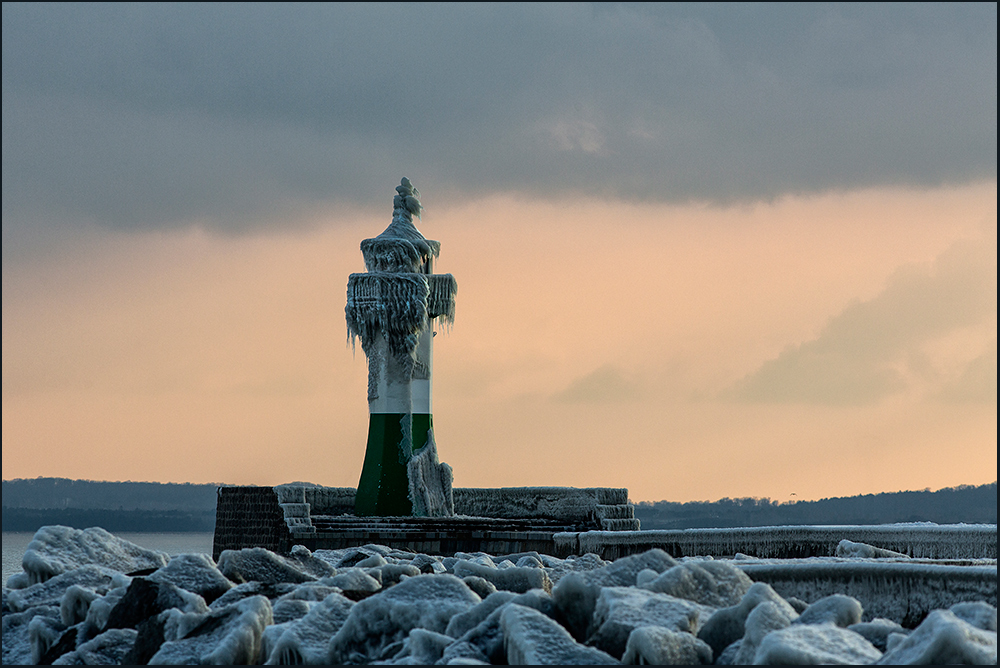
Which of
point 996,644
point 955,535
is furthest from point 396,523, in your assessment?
point 996,644

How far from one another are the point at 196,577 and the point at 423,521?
11.0 meters

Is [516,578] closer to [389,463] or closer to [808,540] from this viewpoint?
[808,540]

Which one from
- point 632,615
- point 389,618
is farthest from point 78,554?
point 632,615

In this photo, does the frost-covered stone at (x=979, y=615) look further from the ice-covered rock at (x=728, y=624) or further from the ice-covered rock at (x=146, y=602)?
the ice-covered rock at (x=146, y=602)

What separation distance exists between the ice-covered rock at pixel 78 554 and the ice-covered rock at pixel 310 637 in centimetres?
319

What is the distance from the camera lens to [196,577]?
297 inches

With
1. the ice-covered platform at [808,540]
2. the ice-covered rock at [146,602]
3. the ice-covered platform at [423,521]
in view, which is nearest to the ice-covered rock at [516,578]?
the ice-covered rock at [146,602]

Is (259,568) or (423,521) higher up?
(423,521)

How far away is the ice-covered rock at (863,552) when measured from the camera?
1013 centimetres

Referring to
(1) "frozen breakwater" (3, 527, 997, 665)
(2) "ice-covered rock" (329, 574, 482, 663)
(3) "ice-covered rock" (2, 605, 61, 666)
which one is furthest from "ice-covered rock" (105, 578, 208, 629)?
(2) "ice-covered rock" (329, 574, 482, 663)

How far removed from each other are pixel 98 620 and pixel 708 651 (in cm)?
385

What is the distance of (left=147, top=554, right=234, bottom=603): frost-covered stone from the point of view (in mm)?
7438

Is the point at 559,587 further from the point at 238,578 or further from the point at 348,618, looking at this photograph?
the point at 238,578

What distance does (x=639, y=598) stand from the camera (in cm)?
602
